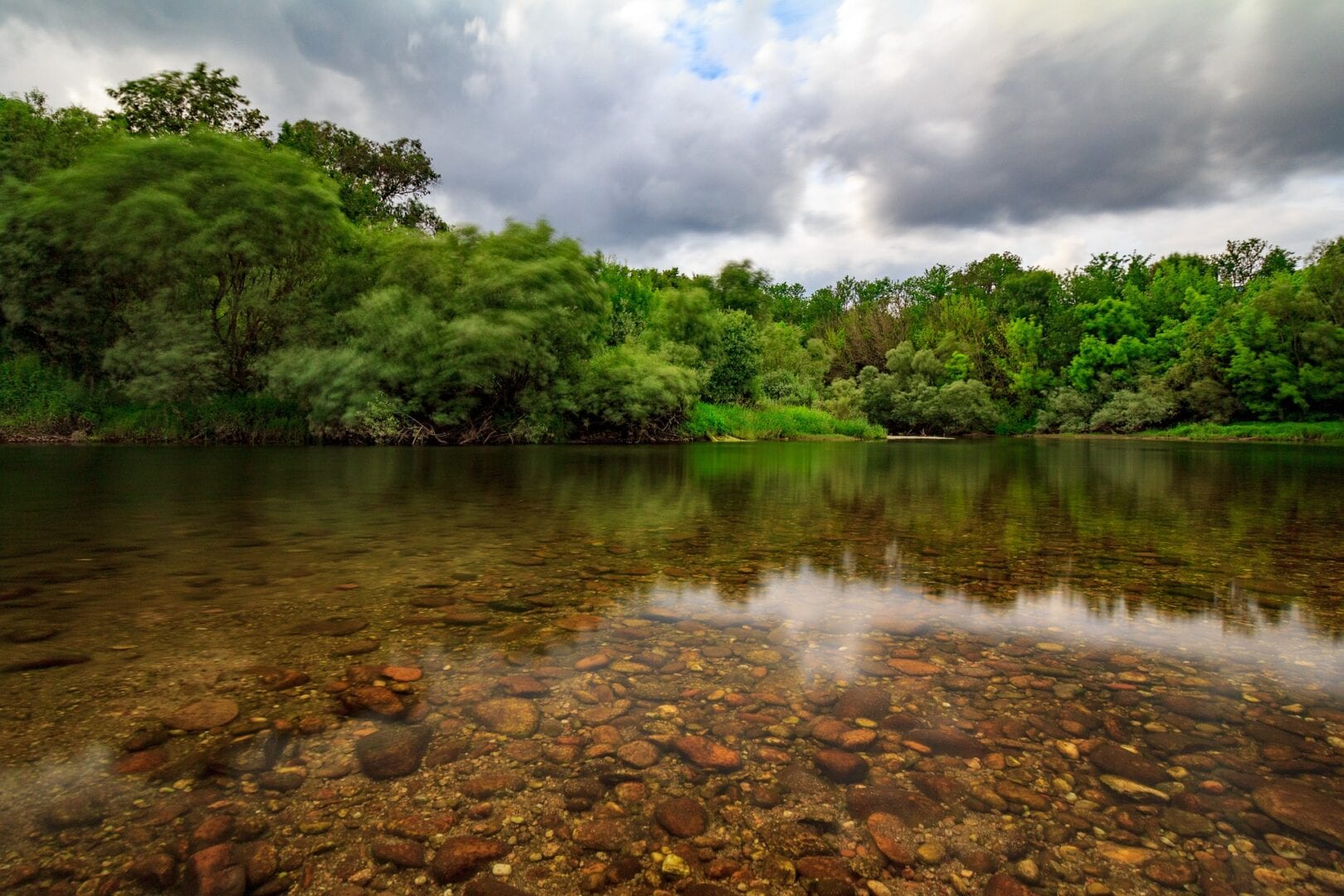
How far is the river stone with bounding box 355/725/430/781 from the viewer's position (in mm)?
1914

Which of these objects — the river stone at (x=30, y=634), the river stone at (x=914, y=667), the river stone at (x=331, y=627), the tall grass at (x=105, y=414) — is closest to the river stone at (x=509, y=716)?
the river stone at (x=331, y=627)

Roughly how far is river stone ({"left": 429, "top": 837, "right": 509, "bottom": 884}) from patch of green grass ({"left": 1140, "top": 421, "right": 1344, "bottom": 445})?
4917 centimetres

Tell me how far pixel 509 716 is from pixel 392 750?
40 cm

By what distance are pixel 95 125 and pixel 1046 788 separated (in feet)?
122

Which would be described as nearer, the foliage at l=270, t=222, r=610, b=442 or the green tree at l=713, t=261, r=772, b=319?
the foliage at l=270, t=222, r=610, b=442

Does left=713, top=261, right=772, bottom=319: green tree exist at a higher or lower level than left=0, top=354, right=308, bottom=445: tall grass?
higher

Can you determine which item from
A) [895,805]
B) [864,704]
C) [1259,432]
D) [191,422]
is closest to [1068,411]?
[1259,432]

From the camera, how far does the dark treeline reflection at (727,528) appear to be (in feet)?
14.2

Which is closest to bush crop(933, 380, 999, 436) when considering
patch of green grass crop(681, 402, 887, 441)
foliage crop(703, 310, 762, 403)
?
patch of green grass crop(681, 402, 887, 441)

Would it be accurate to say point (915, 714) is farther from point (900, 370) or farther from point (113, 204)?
point (900, 370)

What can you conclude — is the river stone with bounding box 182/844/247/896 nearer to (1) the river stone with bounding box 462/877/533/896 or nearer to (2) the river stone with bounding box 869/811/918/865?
(1) the river stone with bounding box 462/877/533/896

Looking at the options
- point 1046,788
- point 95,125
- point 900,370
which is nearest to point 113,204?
point 95,125

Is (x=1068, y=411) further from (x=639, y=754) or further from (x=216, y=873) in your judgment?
(x=216, y=873)

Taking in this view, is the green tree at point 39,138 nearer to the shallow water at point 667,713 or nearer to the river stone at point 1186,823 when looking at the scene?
the shallow water at point 667,713
